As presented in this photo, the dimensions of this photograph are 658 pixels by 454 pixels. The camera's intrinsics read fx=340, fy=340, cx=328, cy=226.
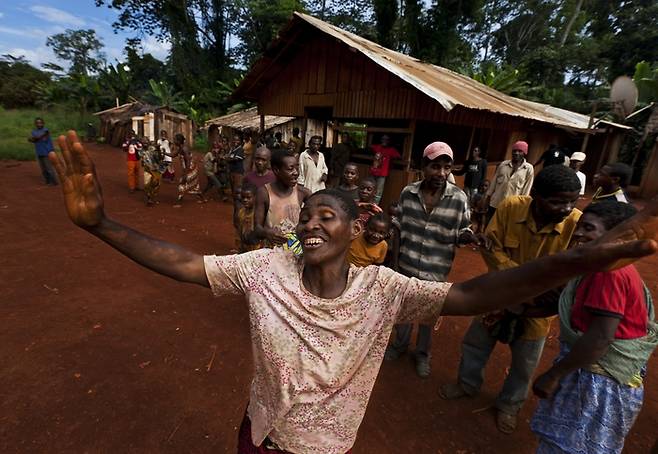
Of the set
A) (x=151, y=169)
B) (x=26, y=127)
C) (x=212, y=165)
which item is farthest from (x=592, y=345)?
(x=26, y=127)

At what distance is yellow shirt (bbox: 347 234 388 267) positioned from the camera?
10.4ft

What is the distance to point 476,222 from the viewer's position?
729 cm

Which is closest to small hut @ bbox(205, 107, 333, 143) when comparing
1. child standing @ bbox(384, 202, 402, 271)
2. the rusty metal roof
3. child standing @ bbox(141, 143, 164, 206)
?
the rusty metal roof

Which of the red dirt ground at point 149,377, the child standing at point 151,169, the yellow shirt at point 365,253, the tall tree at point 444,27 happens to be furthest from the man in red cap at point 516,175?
the tall tree at point 444,27

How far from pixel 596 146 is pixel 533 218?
17.9 m

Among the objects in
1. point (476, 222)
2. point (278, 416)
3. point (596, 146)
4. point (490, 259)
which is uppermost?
point (596, 146)

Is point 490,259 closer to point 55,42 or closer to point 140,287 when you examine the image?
point 140,287

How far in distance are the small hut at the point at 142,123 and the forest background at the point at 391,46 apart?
193 cm

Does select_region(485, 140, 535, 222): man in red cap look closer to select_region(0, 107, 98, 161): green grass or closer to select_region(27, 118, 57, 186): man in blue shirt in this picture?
select_region(27, 118, 57, 186): man in blue shirt

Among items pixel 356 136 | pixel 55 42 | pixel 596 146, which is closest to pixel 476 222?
pixel 356 136

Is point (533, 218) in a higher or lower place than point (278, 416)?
higher

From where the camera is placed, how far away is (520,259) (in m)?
2.32

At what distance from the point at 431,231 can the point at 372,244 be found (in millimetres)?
650

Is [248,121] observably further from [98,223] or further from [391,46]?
[98,223]
